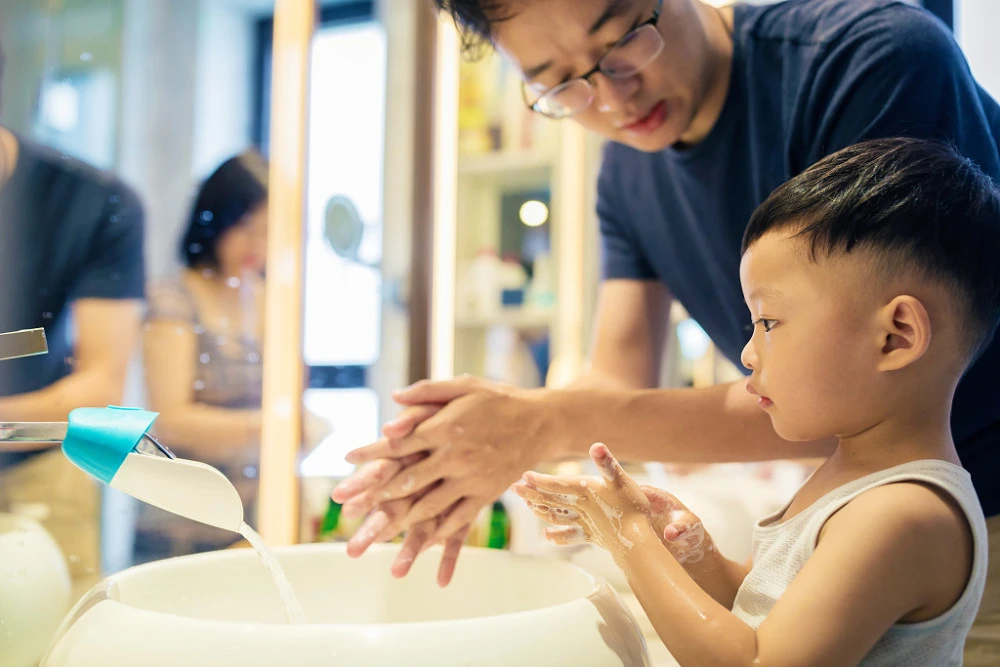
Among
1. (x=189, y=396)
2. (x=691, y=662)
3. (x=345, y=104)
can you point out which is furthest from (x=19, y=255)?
(x=345, y=104)

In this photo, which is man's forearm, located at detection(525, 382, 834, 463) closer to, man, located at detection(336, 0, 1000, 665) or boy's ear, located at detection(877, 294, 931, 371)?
man, located at detection(336, 0, 1000, 665)

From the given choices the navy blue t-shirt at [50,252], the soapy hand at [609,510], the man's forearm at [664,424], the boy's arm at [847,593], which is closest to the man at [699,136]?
the man's forearm at [664,424]

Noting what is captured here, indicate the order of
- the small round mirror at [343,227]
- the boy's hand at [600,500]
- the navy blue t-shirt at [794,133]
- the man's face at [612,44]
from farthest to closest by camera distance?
1. the small round mirror at [343,227]
2. the man's face at [612,44]
3. the navy blue t-shirt at [794,133]
4. the boy's hand at [600,500]

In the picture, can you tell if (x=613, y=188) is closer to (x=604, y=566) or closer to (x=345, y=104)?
(x=604, y=566)

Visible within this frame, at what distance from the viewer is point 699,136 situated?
1094 millimetres

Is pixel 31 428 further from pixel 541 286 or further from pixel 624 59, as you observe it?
pixel 541 286

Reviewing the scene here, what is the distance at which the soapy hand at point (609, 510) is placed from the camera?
2.30 feet

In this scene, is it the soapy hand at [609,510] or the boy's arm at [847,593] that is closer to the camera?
the boy's arm at [847,593]

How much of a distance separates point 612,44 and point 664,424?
438 millimetres

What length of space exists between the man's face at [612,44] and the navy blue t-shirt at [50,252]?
1.76 feet

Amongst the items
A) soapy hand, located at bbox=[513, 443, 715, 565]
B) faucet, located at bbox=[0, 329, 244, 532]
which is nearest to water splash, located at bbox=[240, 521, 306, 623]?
faucet, located at bbox=[0, 329, 244, 532]

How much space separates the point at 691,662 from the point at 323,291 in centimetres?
147

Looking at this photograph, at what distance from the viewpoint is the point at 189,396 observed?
1.34 meters

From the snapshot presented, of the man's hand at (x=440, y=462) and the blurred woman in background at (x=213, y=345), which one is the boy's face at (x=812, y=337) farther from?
the blurred woman in background at (x=213, y=345)
